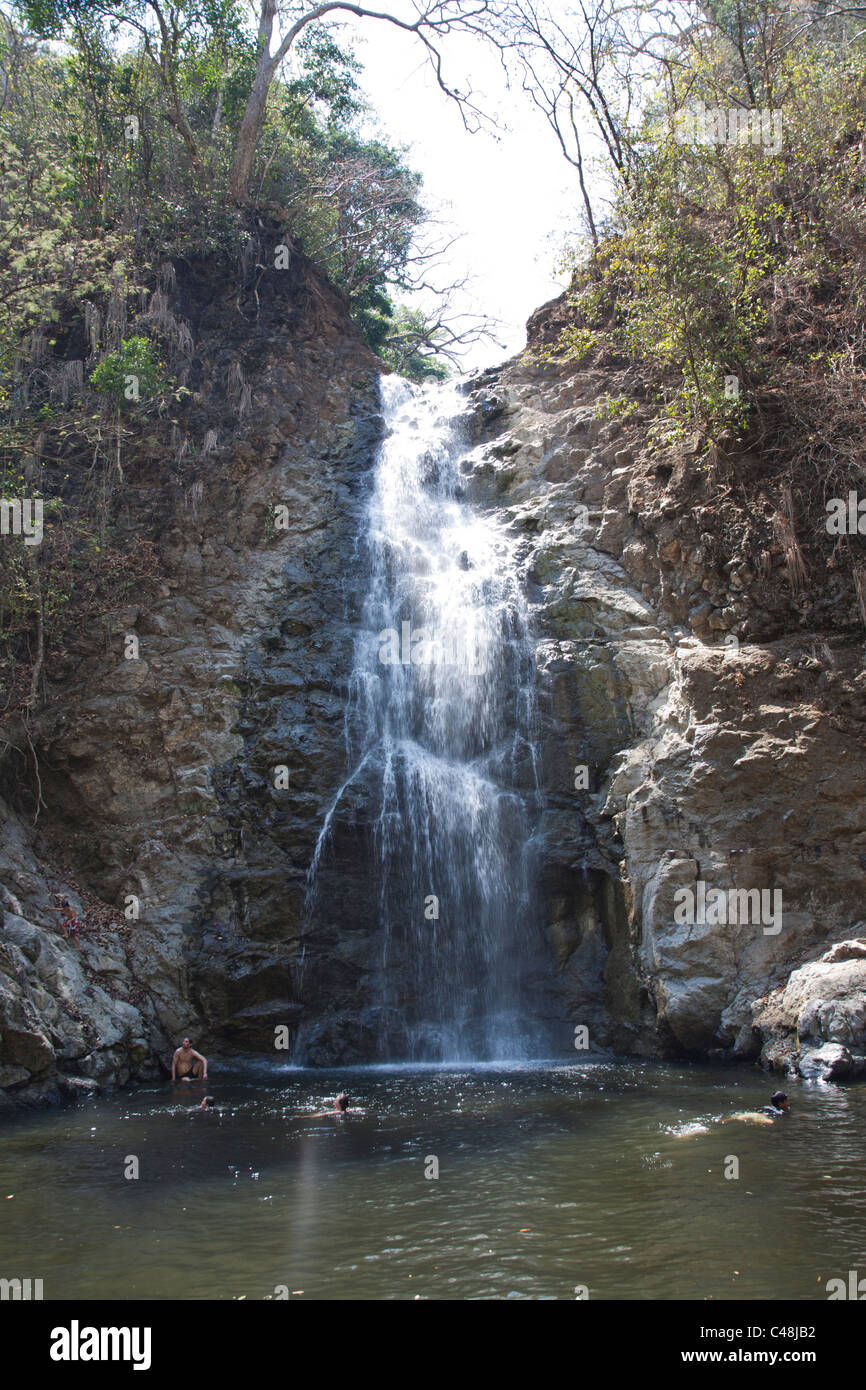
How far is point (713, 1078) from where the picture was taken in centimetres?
997

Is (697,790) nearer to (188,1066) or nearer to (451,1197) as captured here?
(451,1197)

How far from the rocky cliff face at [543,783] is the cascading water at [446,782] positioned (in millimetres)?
379

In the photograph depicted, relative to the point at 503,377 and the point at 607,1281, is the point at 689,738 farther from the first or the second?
the point at 503,377

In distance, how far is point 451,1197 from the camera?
6352 millimetres

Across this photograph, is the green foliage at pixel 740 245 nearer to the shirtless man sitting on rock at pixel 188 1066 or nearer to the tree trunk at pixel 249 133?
the tree trunk at pixel 249 133

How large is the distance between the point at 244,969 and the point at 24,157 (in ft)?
47.9

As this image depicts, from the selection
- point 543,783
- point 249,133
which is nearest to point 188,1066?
point 543,783

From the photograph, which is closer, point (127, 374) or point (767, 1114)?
point (767, 1114)

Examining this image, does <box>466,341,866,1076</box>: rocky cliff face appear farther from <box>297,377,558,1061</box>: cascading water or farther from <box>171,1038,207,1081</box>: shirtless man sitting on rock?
<box>171,1038,207,1081</box>: shirtless man sitting on rock

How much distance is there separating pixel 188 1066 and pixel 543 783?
6.17m

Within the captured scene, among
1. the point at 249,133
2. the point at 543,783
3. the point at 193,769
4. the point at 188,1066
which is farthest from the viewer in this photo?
the point at 249,133

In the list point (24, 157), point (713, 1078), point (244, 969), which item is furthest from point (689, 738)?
point (24, 157)

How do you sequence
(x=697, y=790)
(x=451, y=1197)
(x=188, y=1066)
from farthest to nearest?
(x=697, y=790) → (x=188, y=1066) → (x=451, y=1197)

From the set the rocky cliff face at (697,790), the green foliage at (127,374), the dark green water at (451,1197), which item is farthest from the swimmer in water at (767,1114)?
the green foliage at (127,374)
